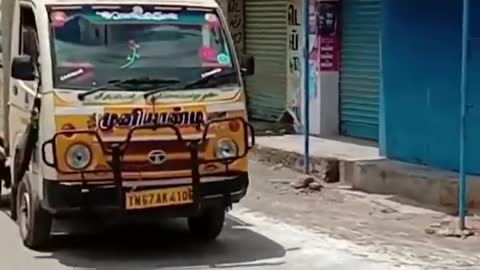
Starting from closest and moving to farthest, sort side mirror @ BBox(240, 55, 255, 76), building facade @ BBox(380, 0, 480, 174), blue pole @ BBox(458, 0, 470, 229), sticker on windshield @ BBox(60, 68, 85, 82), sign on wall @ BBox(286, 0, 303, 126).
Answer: sticker on windshield @ BBox(60, 68, 85, 82)
blue pole @ BBox(458, 0, 470, 229)
side mirror @ BBox(240, 55, 255, 76)
building facade @ BBox(380, 0, 480, 174)
sign on wall @ BBox(286, 0, 303, 126)

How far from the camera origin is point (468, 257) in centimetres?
916

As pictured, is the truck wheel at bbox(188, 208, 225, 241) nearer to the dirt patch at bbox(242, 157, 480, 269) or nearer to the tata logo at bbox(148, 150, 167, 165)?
the tata logo at bbox(148, 150, 167, 165)

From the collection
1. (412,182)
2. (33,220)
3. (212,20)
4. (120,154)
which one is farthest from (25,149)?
(412,182)

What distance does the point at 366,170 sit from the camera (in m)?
12.7

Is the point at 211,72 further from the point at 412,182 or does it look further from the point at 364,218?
the point at 412,182

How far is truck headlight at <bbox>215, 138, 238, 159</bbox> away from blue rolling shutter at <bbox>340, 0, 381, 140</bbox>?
6.21m

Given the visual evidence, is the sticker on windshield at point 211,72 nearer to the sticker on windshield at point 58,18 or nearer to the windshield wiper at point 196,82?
the windshield wiper at point 196,82

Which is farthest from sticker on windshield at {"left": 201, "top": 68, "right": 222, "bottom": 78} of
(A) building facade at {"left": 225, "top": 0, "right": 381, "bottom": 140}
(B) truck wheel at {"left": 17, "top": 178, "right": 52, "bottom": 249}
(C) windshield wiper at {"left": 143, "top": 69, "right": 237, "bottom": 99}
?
(A) building facade at {"left": 225, "top": 0, "right": 381, "bottom": 140}

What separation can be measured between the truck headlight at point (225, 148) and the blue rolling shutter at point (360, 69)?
20.4 feet

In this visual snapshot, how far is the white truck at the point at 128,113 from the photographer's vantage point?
865 centimetres

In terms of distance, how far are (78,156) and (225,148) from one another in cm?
121

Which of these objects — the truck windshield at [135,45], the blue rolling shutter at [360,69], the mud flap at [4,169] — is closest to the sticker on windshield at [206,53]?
the truck windshield at [135,45]

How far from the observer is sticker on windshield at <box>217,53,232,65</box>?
367 inches

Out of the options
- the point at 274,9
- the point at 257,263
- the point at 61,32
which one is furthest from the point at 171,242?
the point at 274,9
